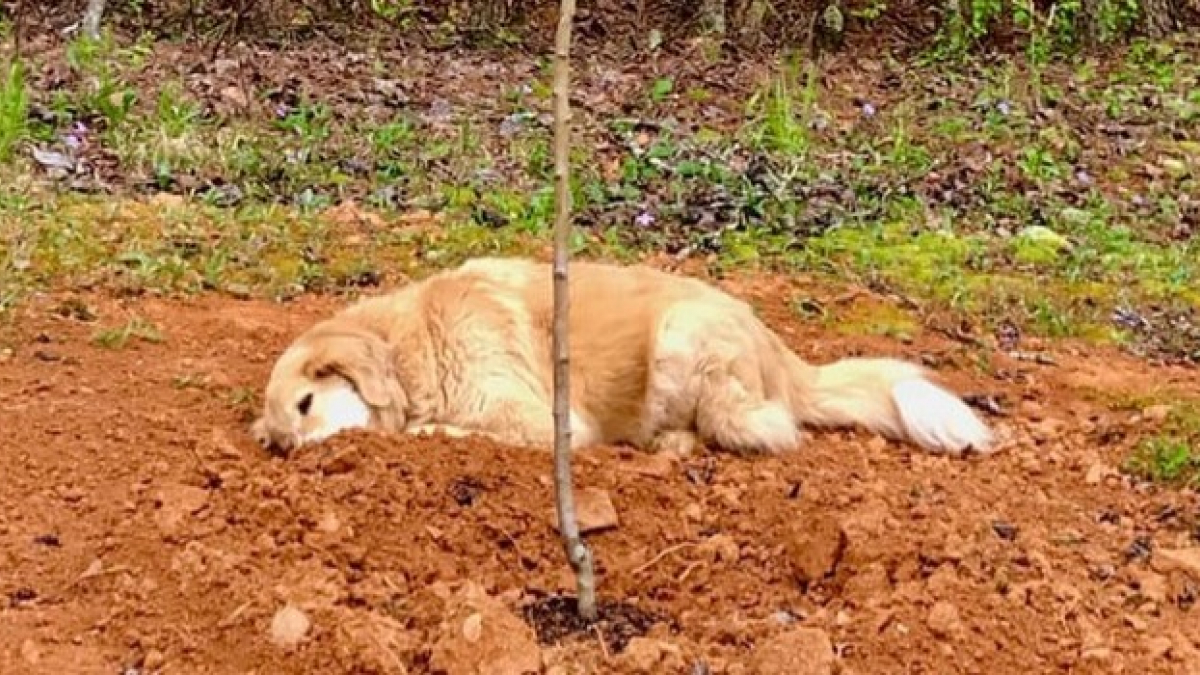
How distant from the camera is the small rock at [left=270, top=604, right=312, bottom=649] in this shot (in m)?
4.33

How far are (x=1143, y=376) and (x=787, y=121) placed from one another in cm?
431

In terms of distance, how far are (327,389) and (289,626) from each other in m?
1.72

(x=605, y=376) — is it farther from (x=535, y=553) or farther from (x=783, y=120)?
(x=783, y=120)

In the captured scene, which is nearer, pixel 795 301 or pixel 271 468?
pixel 271 468

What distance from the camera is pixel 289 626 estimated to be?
436 centimetres

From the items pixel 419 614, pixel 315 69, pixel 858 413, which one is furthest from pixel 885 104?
pixel 419 614

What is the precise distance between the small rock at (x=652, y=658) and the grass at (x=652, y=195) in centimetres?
374

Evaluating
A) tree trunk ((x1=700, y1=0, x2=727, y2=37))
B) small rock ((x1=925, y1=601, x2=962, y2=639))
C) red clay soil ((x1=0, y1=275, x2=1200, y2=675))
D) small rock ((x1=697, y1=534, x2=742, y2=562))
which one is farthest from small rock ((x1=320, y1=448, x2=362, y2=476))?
tree trunk ((x1=700, y1=0, x2=727, y2=37))

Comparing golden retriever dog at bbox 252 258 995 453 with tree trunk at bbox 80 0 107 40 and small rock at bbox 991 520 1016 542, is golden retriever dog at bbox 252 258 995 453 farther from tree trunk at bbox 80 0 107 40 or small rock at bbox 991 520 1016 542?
tree trunk at bbox 80 0 107 40

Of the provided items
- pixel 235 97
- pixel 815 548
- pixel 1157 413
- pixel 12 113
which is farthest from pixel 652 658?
pixel 235 97

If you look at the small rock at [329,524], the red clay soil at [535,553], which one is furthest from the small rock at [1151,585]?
the small rock at [329,524]

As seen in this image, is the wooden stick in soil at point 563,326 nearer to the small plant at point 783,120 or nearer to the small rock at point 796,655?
the small rock at point 796,655

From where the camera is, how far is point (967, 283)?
8578 mm

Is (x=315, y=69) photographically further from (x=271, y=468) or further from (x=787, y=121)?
(x=271, y=468)
